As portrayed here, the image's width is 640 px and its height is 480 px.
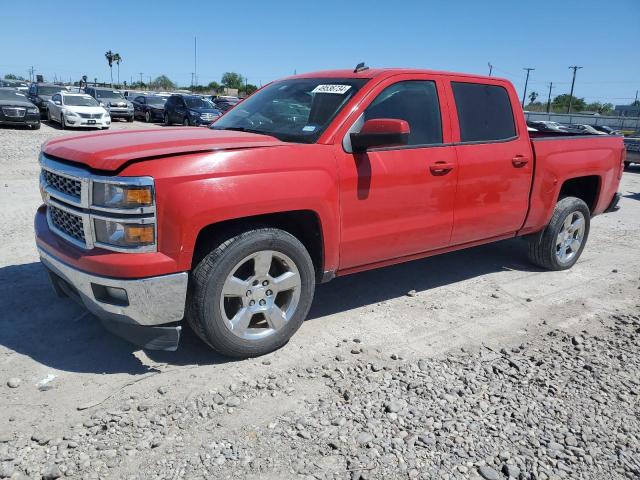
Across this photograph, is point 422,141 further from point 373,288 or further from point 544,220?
point 544,220

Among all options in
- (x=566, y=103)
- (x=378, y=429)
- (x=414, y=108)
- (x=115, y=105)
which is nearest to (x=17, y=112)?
(x=115, y=105)

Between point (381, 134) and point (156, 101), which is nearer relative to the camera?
point (381, 134)

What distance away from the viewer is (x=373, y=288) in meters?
5.06

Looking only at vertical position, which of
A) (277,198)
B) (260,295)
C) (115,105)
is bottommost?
(260,295)

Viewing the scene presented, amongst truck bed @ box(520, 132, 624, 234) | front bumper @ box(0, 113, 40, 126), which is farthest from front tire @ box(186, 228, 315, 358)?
front bumper @ box(0, 113, 40, 126)

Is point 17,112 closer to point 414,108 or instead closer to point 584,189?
point 414,108

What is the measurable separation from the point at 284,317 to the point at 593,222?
23.4 feet

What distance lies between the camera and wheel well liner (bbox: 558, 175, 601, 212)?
5988 millimetres

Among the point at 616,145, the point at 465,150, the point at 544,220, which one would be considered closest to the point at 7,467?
the point at 465,150

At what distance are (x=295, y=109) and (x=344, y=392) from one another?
2171mm

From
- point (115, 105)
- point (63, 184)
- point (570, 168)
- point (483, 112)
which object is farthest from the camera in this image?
point (115, 105)

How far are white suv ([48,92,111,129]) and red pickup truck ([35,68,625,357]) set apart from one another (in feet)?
63.0

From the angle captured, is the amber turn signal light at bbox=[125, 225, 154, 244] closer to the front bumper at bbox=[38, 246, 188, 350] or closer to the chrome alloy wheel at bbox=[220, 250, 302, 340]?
the front bumper at bbox=[38, 246, 188, 350]

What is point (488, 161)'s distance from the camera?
15.2ft
